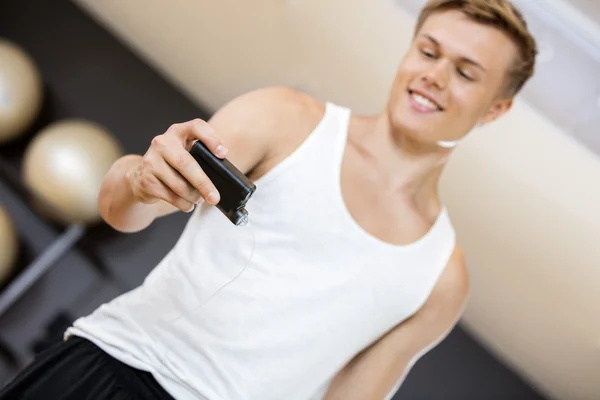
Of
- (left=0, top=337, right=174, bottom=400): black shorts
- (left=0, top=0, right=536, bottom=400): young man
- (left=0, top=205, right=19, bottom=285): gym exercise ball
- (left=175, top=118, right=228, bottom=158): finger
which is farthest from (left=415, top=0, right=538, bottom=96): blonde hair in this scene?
(left=0, top=205, right=19, bottom=285): gym exercise ball

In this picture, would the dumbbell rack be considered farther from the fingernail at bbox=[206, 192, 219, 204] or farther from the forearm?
the fingernail at bbox=[206, 192, 219, 204]

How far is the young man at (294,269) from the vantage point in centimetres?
85

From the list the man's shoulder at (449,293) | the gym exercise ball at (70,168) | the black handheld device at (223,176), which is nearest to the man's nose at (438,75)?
the man's shoulder at (449,293)

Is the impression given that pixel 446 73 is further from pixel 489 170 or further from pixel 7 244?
pixel 7 244

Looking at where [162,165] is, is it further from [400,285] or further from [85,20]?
[85,20]

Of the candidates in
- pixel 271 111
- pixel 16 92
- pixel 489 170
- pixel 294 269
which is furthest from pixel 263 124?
pixel 16 92

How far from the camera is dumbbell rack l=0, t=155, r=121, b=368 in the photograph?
1.39 metres

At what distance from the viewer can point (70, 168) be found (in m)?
1.33

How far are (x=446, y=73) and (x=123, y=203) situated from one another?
46 centimetres

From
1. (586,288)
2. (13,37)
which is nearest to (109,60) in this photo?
(13,37)

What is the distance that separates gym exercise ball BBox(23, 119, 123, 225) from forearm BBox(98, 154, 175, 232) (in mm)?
563

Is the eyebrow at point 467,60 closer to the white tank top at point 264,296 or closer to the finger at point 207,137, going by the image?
the white tank top at point 264,296

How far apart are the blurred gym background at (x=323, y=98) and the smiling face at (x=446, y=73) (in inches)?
4.0

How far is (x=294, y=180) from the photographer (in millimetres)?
870
